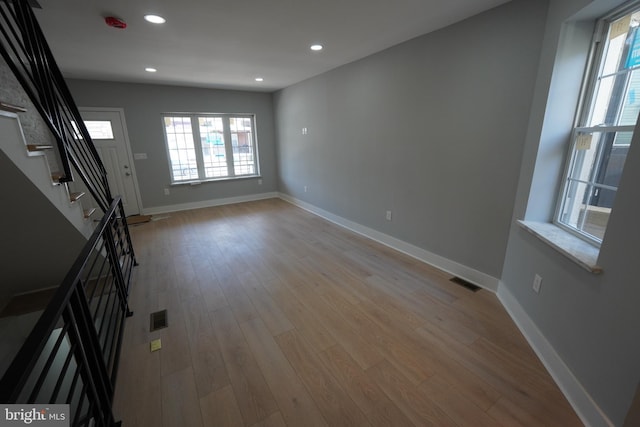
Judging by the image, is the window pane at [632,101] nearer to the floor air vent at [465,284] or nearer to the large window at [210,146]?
the floor air vent at [465,284]

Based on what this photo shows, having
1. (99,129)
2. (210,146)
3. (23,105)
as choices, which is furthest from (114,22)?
(210,146)

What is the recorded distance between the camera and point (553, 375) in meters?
1.63

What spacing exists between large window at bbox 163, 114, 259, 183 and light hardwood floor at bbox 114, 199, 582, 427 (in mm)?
2973

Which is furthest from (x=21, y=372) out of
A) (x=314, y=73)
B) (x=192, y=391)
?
(x=314, y=73)

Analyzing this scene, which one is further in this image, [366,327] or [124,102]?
[124,102]

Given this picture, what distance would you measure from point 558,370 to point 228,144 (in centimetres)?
618

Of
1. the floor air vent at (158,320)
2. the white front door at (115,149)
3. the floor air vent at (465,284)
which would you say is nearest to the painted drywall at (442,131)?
the floor air vent at (465,284)

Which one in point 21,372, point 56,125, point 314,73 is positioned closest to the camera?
point 21,372

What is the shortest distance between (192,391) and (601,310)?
2266 millimetres

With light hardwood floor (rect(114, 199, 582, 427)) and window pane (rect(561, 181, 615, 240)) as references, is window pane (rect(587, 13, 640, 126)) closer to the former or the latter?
window pane (rect(561, 181, 615, 240))

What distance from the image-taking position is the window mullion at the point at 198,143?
552 cm

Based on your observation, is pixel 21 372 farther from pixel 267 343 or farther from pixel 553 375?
pixel 553 375

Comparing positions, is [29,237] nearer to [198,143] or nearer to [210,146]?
[198,143]

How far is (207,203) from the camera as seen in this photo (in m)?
5.93
